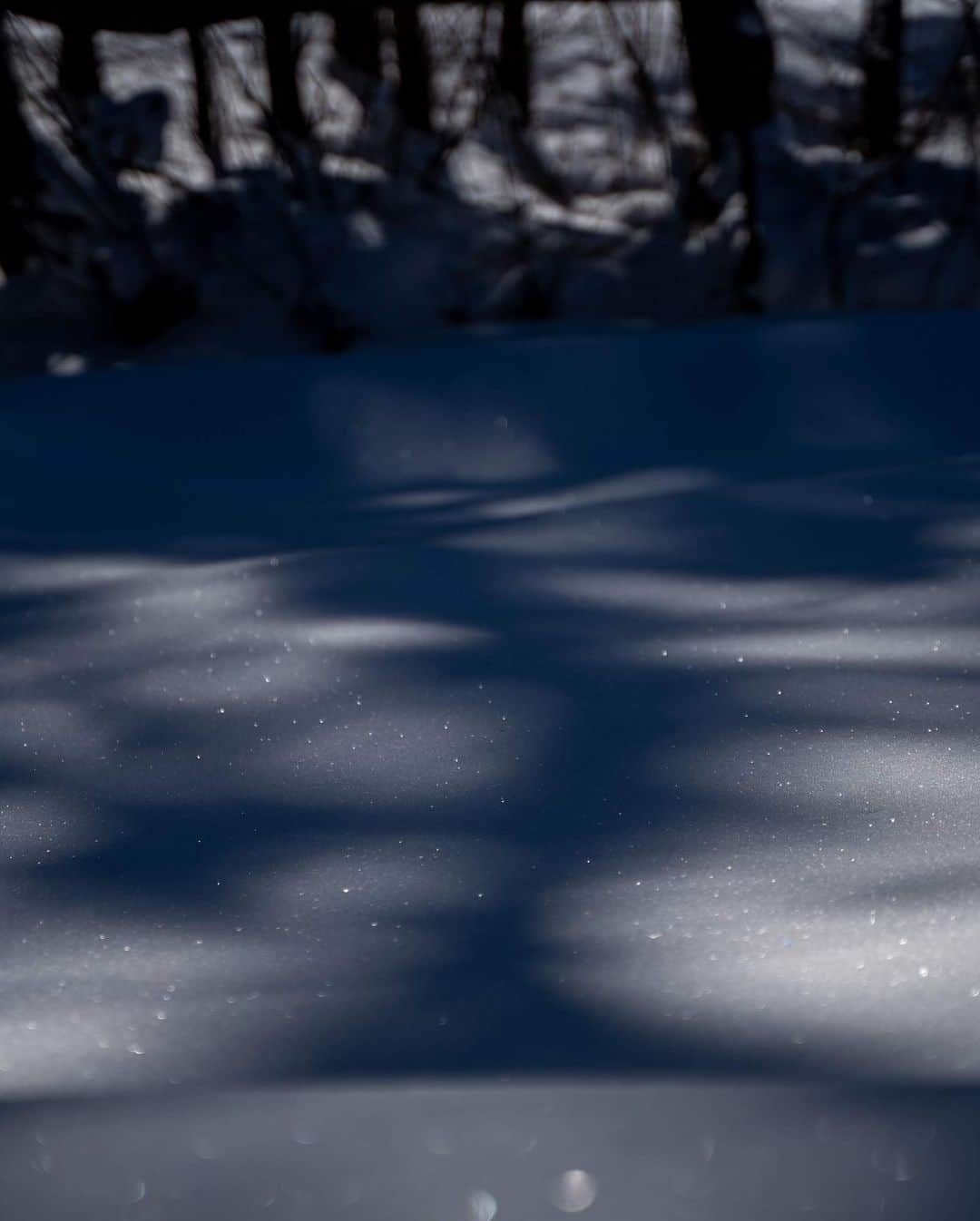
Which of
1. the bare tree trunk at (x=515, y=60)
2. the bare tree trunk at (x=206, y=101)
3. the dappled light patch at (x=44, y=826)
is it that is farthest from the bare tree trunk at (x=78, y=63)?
the dappled light patch at (x=44, y=826)

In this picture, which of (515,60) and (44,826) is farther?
(515,60)

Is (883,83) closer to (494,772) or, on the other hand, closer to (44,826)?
(494,772)

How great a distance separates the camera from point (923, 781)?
2.23 feet

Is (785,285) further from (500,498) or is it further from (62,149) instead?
(62,149)

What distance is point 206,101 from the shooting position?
7.96 ft

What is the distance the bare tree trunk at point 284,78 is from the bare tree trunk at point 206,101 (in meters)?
0.12

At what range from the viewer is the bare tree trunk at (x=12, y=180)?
7.31ft

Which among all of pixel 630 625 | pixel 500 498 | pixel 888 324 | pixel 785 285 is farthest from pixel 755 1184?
pixel 785 285

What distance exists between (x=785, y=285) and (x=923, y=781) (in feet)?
6.21

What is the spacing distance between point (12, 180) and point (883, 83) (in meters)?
1.72

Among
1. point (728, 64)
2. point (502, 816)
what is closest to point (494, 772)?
point (502, 816)

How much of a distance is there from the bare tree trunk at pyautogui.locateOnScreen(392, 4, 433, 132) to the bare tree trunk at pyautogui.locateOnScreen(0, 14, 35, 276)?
75 cm

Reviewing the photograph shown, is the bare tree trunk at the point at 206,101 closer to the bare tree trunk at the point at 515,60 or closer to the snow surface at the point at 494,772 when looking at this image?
the bare tree trunk at the point at 515,60

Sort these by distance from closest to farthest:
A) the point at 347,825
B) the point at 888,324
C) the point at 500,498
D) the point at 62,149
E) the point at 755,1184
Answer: the point at 755,1184, the point at 347,825, the point at 500,498, the point at 888,324, the point at 62,149
